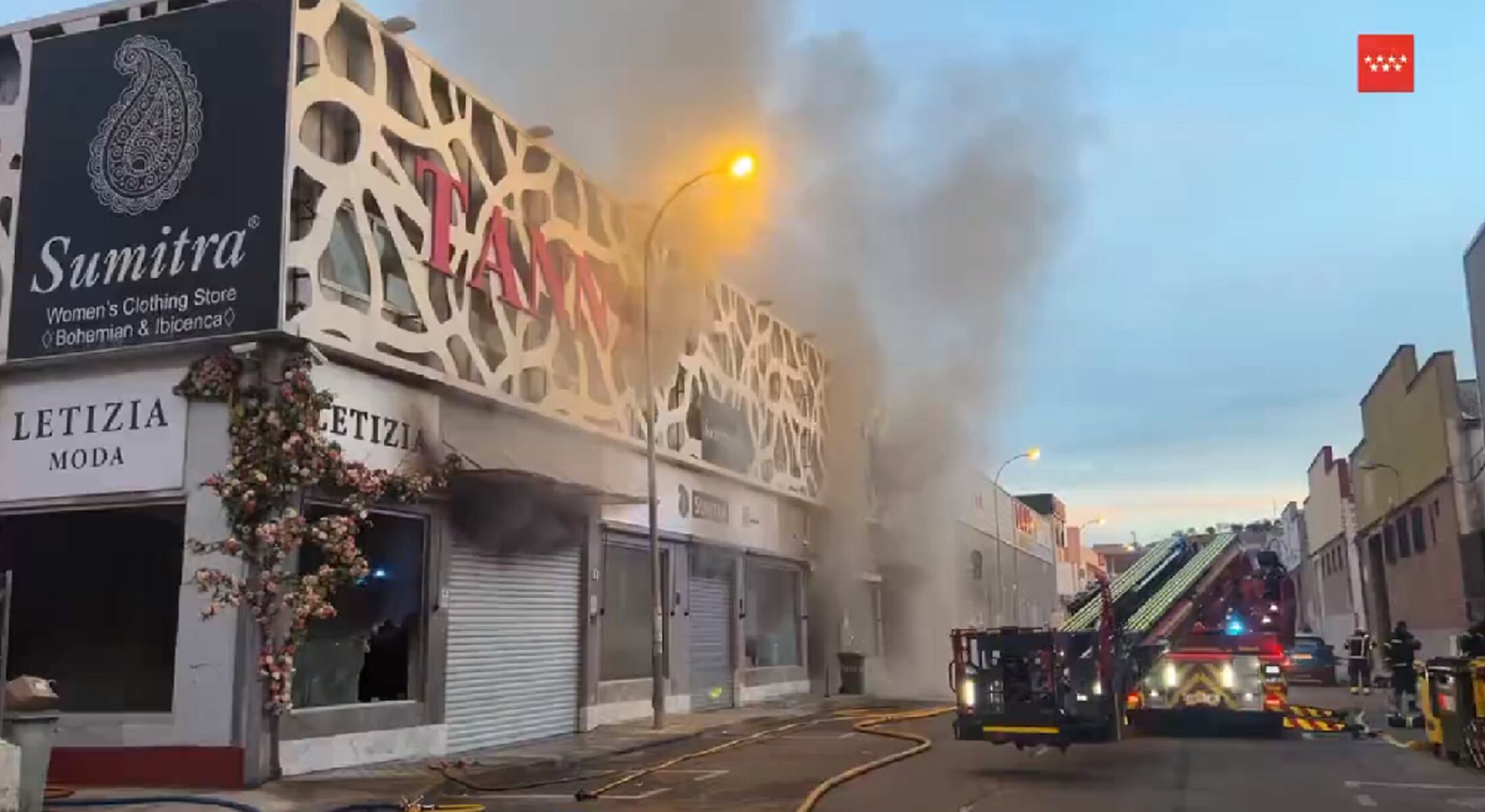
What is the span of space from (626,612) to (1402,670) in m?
11.9

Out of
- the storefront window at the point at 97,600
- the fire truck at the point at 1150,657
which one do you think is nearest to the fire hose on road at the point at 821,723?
the fire truck at the point at 1150,657

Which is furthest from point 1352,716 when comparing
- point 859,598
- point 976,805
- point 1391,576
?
point 1391,576

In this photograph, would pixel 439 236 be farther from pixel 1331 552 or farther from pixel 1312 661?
pixel 1331 552

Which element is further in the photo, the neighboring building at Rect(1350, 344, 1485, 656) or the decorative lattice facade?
the neighboring building at Rect(1350, 344, 1485, 656)

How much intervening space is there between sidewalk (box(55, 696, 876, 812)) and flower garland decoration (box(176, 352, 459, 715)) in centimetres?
95

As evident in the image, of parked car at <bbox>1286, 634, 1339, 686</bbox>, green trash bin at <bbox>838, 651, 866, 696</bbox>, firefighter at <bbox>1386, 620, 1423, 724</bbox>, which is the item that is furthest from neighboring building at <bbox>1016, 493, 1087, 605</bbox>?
firefighter at <bbox>1386, 620, 1423, 724</bbox>

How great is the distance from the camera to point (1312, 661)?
31391 mm

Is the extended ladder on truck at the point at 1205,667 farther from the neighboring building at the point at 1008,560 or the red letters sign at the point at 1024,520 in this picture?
the red letters sign at the point at 1024,520

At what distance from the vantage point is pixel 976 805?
388 inches

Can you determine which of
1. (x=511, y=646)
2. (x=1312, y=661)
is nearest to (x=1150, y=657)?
(x=511, y=646)

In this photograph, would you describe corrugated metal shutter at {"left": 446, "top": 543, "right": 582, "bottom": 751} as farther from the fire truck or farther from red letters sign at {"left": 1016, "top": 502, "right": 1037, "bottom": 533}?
red letters sign at {"left": 1016, "top": 502, "right": 1037, "bottom": 533}

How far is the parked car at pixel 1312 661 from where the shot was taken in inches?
1219

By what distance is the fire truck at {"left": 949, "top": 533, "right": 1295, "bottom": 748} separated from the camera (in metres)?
12.1

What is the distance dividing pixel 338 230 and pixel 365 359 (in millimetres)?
1392
